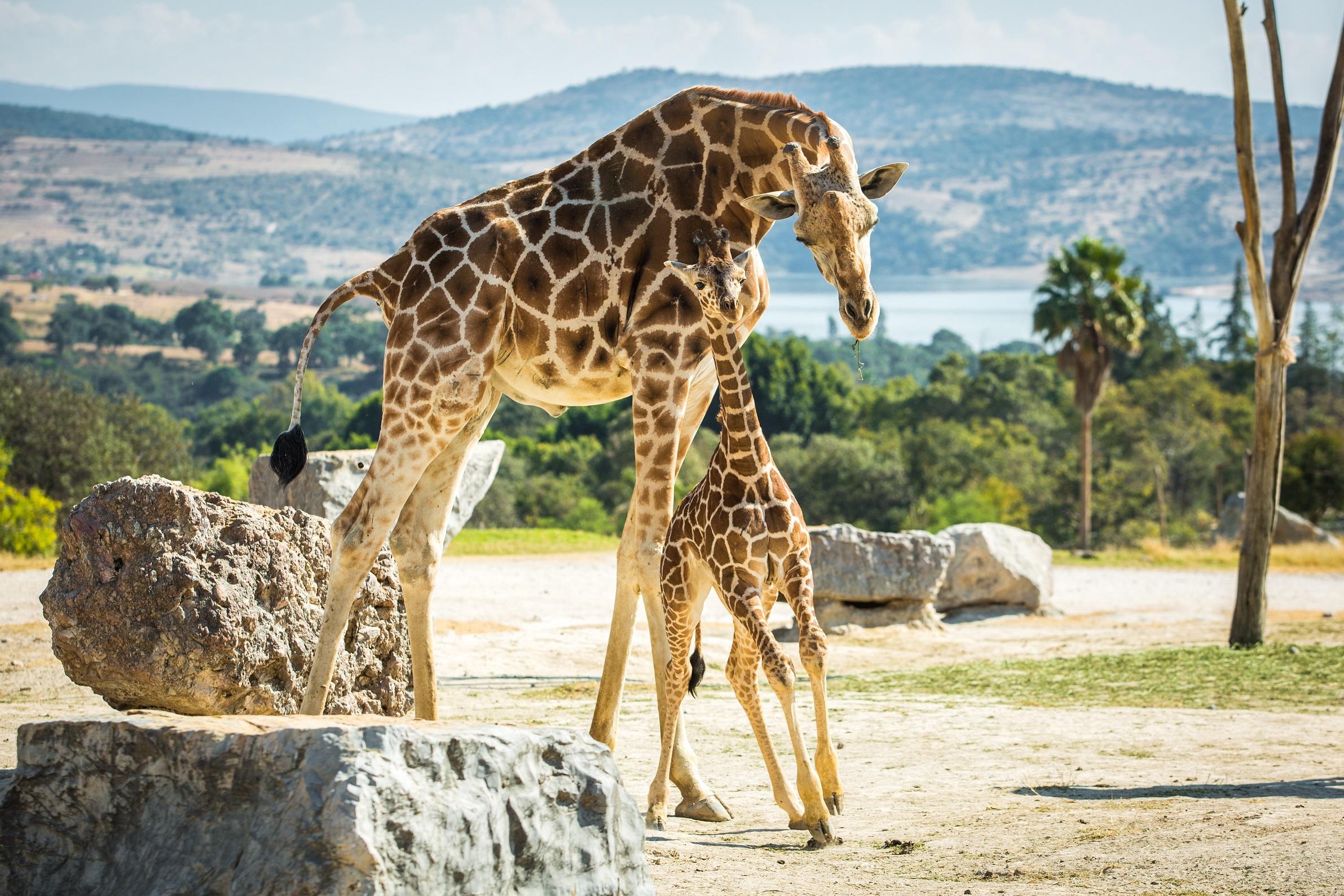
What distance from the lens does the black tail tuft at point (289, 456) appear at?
7.77 meters

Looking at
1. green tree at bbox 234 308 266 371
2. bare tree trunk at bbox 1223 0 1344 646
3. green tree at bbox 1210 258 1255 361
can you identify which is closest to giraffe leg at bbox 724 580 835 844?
bare tree trunk at bbox 1223 0 1344 646

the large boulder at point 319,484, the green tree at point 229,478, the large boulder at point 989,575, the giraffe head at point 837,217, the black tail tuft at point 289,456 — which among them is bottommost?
the green tree at point 229,478

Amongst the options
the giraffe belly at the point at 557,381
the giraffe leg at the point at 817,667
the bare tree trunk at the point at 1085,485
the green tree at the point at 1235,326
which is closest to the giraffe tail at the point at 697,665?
the giraffe leg at the point at 817,667

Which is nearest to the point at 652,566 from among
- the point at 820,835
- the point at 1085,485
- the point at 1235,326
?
the point at 820,835

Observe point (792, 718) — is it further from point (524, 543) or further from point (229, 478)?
point (229, 478)

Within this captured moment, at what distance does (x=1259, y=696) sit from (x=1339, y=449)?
3027cm

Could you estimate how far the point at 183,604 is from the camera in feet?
26.7

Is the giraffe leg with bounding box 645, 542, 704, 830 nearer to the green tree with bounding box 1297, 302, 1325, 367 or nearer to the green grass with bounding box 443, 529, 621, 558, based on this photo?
the green grass with bounding box 443, 529, 621, 558

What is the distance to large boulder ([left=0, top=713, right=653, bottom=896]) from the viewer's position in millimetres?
4273

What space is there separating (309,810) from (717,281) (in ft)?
12.3

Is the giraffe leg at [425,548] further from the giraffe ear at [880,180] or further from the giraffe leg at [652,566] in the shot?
the giraffe ear at [880,180]

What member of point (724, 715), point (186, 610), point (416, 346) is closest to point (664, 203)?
point (416, 346)

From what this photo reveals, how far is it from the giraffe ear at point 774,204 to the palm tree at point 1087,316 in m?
32.4

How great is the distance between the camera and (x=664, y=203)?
7758 mm
